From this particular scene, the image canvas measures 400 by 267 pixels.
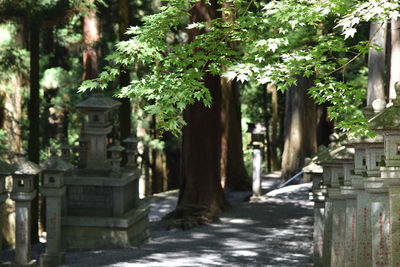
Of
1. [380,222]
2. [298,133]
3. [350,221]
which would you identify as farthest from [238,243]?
[298,133]

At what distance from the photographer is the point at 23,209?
13422 millimetres

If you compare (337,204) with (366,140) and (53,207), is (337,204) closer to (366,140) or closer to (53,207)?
(366,140)

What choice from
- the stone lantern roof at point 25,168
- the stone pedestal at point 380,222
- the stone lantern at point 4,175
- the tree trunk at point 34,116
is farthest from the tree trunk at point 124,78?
the stone pedestal at point 380,222

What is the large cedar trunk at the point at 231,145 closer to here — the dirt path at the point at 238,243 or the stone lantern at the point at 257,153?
the stone lantern at the point at 257,153

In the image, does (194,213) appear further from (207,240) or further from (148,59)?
(148,59)

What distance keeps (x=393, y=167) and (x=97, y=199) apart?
32.0ft

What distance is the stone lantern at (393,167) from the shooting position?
741 cm

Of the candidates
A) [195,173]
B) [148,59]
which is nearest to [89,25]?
[195,173]

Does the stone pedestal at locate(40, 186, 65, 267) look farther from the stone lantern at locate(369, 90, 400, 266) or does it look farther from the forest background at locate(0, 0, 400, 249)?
the stone lantern at locate(369, 90, 400, 266)

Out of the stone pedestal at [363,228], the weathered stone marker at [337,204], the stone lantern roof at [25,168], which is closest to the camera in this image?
the stone pedestal at [363,228]

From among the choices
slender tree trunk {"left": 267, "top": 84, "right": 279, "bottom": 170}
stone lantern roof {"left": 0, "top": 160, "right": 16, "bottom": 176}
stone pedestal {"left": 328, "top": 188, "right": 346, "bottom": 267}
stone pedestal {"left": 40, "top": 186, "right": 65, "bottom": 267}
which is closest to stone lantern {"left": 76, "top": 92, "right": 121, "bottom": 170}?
stone pedestal {"left": 40, "top": 186, "right": 65, "bottom": 267}

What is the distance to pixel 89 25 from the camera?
25891mm

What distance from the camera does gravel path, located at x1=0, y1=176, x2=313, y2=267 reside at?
14.6m

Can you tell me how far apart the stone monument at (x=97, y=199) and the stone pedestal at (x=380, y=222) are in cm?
867
